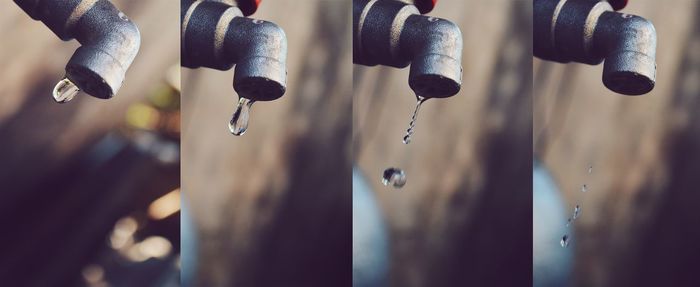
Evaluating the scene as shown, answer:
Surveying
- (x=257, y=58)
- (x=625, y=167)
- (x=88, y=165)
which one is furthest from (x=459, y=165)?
(x=88, y=165)

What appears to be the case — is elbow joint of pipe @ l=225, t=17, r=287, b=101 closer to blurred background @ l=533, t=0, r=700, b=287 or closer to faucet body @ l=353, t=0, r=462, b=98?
faucet body @ l=353, t=0, r=462, b=98

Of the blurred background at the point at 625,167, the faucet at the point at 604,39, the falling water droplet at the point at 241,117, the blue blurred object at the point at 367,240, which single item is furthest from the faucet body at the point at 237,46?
the blurred background at the point at 625,167

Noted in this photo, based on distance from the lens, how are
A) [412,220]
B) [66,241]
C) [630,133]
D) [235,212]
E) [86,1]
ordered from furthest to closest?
[630,133] < [412,220] < [235,212] < [66,241] < [86,1]

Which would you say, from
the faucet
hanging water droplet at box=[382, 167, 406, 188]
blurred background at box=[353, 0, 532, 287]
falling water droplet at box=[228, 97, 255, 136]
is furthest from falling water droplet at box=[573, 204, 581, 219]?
falling water droplet at box=[228, 97, 255, 136]

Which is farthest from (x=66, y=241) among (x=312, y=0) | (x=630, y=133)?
(x=630, y=133)

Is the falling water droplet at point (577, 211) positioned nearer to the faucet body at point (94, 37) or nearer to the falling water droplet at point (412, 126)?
the falling water droplet at point (412, 126)

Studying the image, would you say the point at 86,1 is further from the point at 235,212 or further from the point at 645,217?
the point at 645,217

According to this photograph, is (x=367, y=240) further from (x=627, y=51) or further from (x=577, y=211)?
(x=627, y=51)
